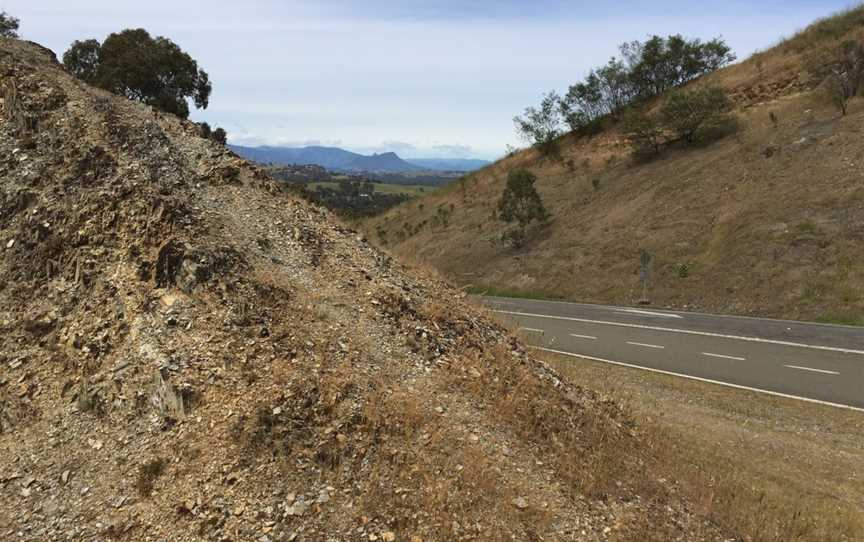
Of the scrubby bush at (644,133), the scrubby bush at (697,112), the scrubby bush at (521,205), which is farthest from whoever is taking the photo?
the scrubby bush at (644,133)

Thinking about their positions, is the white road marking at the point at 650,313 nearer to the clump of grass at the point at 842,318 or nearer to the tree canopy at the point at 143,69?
the clump of grass at the point at 842,318

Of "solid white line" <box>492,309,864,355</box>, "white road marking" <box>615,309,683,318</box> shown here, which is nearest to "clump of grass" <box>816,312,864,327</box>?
"solid white line" <box>492,309,864,355</box>

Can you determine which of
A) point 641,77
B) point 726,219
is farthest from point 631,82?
point 726,219

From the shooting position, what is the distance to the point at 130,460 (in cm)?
819

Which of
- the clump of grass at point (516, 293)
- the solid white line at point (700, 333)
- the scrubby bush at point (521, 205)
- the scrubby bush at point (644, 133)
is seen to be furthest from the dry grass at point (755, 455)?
the scrubby bush at point (644, 133)

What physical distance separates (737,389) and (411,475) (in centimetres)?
1452

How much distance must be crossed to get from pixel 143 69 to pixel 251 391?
28.2m

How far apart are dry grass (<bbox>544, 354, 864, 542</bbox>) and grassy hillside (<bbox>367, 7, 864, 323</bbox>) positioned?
1148 centimetres

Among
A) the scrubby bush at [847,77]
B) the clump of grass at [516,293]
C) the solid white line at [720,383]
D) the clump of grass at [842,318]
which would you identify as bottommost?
the clump of grass at [516,293]

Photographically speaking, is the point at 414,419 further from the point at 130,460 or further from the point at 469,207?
the point at 469,207

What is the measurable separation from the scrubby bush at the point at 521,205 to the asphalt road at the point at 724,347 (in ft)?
59.8

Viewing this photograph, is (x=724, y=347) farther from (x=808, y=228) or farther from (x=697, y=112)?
(x=697, y=112)

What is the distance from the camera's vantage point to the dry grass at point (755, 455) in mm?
8969

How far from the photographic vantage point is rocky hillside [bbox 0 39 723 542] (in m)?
7.39
